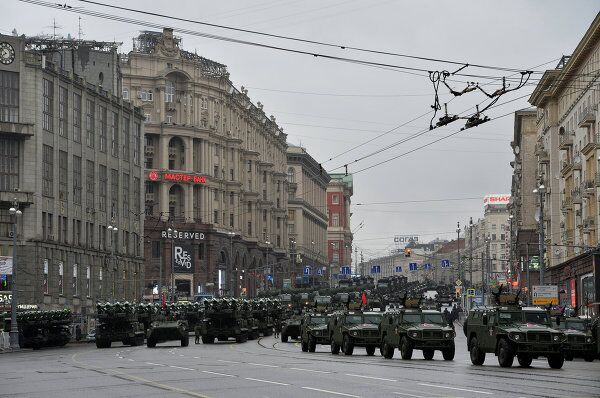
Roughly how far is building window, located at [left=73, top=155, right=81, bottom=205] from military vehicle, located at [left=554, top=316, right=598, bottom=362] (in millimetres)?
63657

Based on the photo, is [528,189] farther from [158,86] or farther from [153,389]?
[153,389]

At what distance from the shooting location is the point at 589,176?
7656cm

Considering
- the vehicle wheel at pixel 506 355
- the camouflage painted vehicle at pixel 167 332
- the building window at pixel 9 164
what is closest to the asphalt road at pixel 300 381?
the vehicle wheel at pixel 506 355

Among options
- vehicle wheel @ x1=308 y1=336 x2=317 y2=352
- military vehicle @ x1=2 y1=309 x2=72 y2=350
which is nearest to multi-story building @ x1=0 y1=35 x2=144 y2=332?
military vehicle @ x1=2 y1=309 x2=72 y2=350

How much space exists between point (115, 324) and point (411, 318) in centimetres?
3175

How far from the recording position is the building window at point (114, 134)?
112m

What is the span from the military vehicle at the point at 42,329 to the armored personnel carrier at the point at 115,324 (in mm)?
4548

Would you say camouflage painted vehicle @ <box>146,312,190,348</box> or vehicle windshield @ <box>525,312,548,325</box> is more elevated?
vehicle windshield @ <box>525,312,548,325</box>

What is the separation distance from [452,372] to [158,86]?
356 ft

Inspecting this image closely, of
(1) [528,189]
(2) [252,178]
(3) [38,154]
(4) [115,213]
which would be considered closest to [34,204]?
(3) [38,154]

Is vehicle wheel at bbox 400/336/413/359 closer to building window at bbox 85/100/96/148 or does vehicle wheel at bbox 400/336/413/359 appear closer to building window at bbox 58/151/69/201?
building window at bbox 58/151/69/201

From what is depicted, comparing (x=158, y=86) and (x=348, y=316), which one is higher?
(x=158, y=86)

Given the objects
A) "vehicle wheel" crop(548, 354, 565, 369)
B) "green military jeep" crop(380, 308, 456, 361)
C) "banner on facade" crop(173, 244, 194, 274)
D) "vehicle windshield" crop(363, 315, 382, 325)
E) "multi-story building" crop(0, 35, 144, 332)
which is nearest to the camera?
"vehicle wheel" crop(548, 354, 565, 369)

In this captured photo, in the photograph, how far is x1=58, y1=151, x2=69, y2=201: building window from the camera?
9912cm
